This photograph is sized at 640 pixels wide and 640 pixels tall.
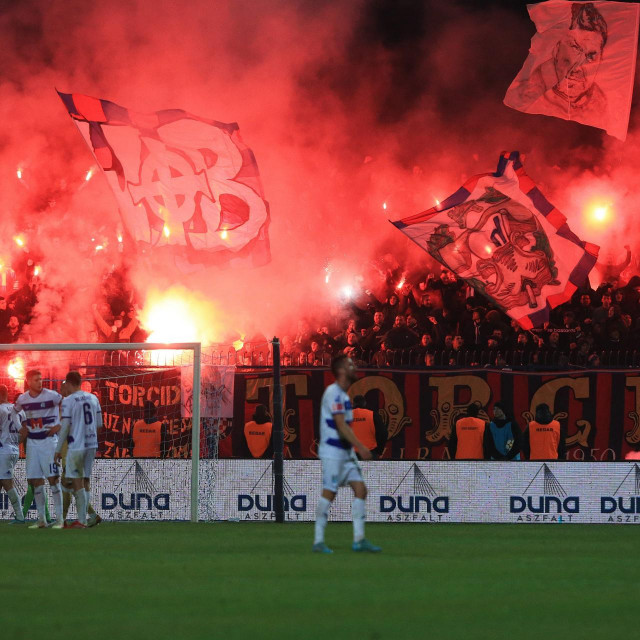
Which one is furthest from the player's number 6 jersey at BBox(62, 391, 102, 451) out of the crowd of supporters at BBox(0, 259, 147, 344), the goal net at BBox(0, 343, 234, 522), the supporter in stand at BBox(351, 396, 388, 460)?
the crowd of supporters at BBox(0, 259, 147, 344)

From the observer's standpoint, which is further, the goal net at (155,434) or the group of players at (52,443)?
the goal net at (155,434)

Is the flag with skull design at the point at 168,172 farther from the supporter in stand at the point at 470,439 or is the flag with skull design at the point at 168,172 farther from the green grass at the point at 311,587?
the green grass at the point at 311,587

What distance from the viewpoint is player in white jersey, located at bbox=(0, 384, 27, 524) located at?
16.2m

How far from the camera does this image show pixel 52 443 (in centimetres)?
1586

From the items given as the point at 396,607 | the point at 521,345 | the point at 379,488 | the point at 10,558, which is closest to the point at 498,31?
the point at 521,345

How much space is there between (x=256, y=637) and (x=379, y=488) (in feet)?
35.5

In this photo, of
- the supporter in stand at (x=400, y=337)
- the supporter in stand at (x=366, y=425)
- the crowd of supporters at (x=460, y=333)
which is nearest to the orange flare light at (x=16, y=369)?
the crowd of supporters at (x=460, y=333)

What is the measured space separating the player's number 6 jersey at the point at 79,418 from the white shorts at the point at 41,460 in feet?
3.56

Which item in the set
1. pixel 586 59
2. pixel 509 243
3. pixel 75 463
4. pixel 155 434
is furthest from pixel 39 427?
pixel 586 59

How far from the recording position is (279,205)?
28141mm

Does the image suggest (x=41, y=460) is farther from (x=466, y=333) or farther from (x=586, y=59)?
(x=586, y=59)

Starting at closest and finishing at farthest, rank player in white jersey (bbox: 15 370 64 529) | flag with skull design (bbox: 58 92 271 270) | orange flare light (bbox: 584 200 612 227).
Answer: player in white jersey (bbox: 15 370 64 529), flag with skull design (bbox: 58 92 271 270), orange flare light (bbox: 584 200 612 227)

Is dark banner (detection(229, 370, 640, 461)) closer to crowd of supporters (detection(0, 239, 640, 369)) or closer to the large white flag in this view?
crowd of supporters (detection(0, 239, 640, 369))

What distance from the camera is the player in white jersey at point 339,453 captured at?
10.9 m
